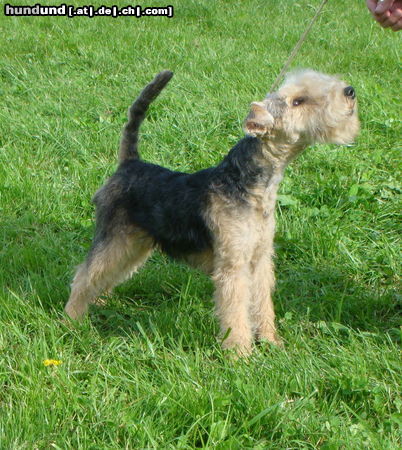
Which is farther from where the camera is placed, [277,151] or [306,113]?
[277,151]

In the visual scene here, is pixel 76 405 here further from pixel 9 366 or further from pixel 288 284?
pixel 288 284

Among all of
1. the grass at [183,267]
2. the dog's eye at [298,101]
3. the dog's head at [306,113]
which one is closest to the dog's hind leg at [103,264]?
the grass at [183,267]

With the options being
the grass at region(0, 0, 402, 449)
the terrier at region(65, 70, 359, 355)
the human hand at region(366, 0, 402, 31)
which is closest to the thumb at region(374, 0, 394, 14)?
the human hand at region(366, 0, 402, 31)

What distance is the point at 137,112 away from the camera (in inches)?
159

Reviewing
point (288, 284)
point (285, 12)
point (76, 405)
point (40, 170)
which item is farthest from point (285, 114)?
point (285, 12)

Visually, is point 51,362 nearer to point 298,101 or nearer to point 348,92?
point 298,101

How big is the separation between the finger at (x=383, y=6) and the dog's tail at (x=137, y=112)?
4.11 feet

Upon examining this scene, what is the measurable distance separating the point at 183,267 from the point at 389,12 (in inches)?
85.6

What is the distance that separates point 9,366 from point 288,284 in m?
1.95

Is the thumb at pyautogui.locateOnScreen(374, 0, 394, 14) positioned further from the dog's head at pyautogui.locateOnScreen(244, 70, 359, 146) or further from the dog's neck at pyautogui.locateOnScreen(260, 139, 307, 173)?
the dog's neck at pyautogui.locateOnScreen(260, 139, 307, 173)

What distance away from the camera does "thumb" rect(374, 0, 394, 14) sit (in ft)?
12.0

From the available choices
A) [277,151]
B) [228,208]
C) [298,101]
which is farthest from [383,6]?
[228,208]

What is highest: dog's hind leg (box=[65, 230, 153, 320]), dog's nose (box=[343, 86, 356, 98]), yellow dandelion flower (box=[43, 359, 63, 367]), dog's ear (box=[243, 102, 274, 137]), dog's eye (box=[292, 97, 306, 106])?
dog's nose (box=[343, 86, 356, 98])

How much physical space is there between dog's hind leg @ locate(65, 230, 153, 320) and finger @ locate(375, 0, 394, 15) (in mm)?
1883
